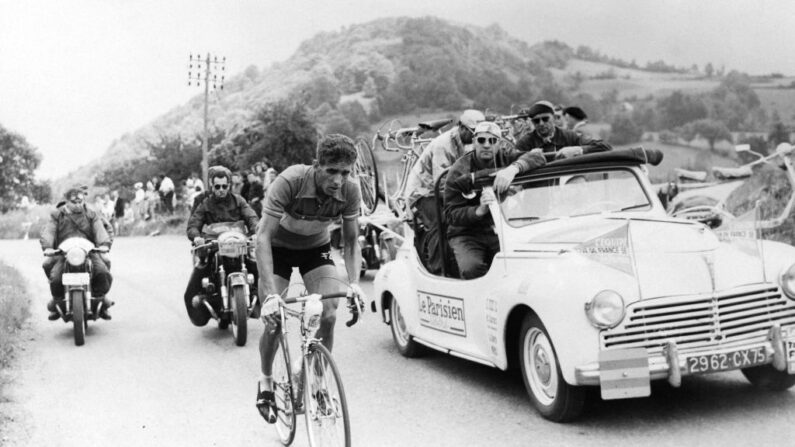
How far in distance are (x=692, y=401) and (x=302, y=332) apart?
2782 mm

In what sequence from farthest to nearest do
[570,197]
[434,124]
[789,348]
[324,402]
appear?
[434,124]
[570,197]
[789,348]
[324,402]

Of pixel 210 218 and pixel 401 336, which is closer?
pixel 401 336

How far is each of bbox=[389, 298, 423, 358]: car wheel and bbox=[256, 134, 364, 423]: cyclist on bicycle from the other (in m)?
2.26

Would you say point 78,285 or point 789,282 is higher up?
point 789,282

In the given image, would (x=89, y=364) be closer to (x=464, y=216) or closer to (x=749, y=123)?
(x=464, y=216)

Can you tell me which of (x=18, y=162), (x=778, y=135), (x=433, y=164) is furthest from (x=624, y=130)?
(x=18, y=162)

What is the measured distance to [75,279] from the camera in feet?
31.5

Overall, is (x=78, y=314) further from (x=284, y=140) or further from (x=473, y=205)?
(x=284, y=140)

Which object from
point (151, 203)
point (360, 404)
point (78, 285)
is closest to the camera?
point (360, 404)

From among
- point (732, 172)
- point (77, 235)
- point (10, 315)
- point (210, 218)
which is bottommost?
point (10, 315)

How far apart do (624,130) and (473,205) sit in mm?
45517

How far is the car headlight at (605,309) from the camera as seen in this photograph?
5.20 meters

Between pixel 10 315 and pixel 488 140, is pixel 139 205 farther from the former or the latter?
pixel 488 140

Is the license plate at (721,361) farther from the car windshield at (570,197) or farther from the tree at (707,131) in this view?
the tree at (707,131)
